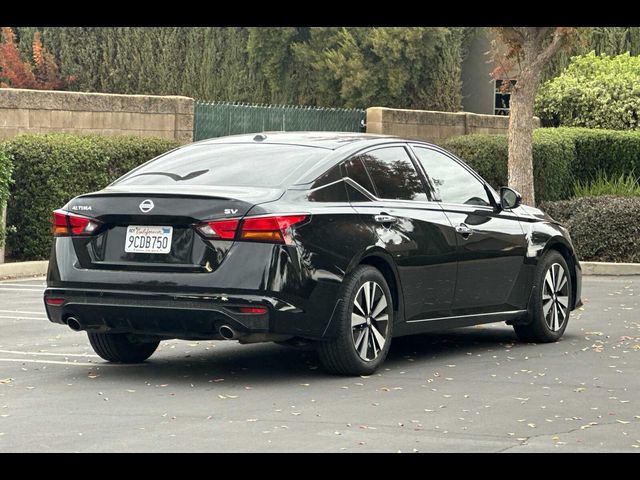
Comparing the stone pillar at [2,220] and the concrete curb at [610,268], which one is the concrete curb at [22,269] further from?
the concrete curb at [610,268]

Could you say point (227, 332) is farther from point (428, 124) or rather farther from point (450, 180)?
point (428, 124)

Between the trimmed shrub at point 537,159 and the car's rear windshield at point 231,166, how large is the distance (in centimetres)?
1425

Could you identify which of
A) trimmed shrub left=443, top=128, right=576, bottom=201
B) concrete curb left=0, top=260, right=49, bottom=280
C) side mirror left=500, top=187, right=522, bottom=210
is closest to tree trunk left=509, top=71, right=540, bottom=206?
trimmed shrub left=443, top=128, right=576, bottom=201

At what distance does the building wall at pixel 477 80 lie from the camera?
134 ft

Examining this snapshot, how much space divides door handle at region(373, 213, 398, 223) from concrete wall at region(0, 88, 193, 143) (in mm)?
10589

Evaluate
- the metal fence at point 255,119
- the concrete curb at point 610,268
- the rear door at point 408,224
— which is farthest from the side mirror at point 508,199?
the metal fence at point 255,119

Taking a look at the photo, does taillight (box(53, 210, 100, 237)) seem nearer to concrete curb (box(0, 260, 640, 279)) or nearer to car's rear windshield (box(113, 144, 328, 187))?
car's rear windshield (box(113, 144, 328, 187))

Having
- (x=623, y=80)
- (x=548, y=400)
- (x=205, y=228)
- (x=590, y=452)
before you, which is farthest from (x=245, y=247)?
(x=623, y=80)

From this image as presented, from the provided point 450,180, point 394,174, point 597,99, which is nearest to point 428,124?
point 597,99

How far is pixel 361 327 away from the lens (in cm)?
977

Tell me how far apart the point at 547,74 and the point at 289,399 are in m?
29.9

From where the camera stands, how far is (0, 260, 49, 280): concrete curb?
57.0 feet

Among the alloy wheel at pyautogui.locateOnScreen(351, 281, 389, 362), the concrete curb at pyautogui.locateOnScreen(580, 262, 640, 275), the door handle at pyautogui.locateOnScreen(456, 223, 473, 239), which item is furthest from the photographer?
the concrete curb at pyautogui.locateOnScreen(580, 262, 640, 275)

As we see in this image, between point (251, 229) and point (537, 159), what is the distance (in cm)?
1646
